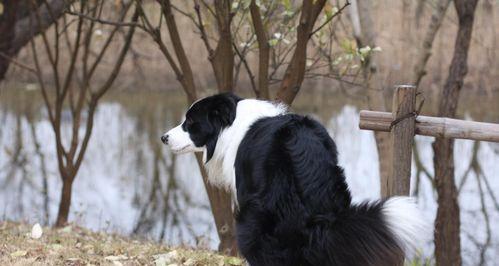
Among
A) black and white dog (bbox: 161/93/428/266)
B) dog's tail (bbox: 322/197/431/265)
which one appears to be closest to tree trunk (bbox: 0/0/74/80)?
black and white dog (bbox: 161/93/428/266)

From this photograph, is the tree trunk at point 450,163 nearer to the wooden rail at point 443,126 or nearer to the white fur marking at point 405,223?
the wooden rail at point 443,126

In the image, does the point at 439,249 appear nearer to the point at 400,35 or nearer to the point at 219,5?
the point at 219,5

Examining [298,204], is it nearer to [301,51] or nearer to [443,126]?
[443,126]

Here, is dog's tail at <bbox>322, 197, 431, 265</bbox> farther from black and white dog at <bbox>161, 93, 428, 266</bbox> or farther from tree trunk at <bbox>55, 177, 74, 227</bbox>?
tree trunk at <bbox>55, 177, 74, 227</bbox>

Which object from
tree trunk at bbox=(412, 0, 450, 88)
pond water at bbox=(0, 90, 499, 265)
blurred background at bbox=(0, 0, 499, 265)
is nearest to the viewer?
blurred background at bbox=(0, 0, 499, 265)

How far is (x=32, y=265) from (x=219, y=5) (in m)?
2.85

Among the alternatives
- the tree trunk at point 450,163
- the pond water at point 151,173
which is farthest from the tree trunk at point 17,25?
the tree trunk at point 450,163

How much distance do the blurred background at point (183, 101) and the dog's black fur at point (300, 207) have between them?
231 centimetres

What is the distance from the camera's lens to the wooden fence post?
13.7 ft

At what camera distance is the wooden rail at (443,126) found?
3.97m

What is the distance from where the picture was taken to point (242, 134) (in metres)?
4.04

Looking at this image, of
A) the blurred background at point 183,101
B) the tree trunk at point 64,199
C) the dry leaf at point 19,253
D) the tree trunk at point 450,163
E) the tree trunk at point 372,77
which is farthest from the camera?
the tree trunk at point 64,199

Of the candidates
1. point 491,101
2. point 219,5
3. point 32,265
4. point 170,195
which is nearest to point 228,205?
point 219,5

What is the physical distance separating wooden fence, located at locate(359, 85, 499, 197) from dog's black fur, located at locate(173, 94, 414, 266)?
1.92 ft
